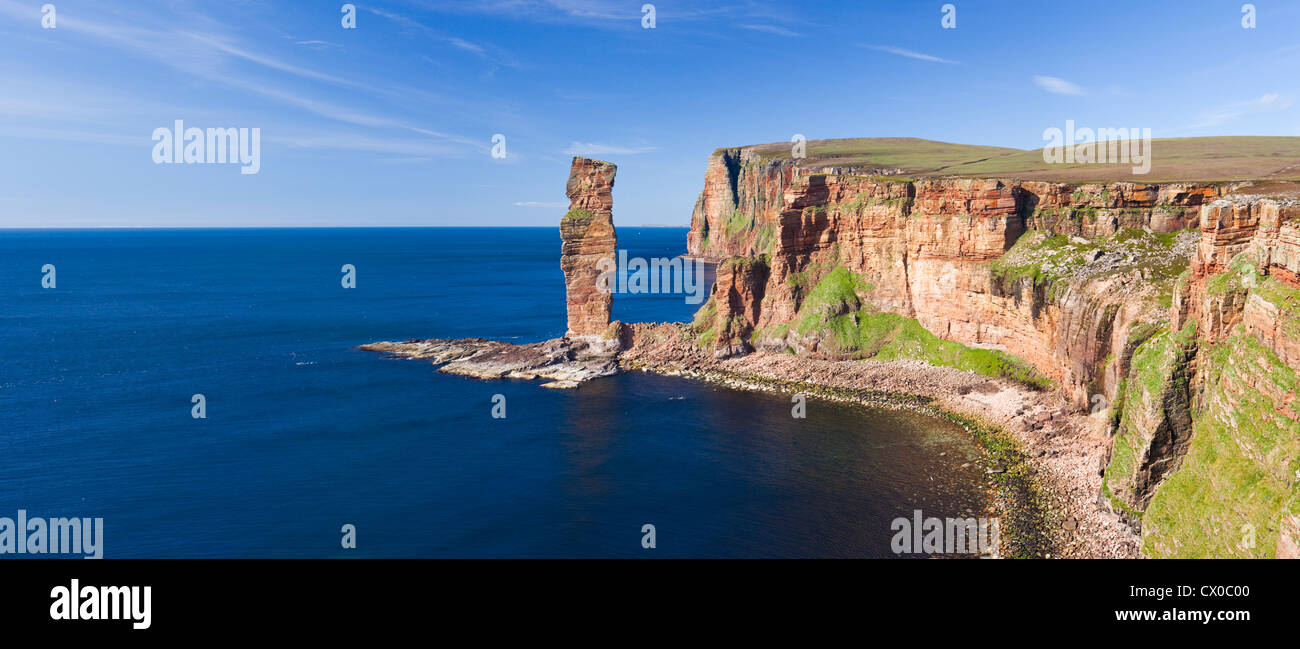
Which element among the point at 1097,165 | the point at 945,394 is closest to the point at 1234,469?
the point at 945,394

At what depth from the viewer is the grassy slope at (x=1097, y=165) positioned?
86.2 metres

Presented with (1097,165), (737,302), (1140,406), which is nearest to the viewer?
(1140,406)

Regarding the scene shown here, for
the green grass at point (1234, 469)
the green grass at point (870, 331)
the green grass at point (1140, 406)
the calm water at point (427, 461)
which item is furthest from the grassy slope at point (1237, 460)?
the green grass at point (870, 331)

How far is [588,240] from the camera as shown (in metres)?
→ 93.0

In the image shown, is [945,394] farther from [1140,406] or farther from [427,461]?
[427,461]

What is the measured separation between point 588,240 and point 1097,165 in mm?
79866

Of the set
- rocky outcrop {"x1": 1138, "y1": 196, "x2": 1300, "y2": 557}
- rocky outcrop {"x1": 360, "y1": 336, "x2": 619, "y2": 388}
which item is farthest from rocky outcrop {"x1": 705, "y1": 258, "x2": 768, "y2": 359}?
rocky outcrop {"x1": 1138, "y1": 196, "x2": 1300, "y2": 557}

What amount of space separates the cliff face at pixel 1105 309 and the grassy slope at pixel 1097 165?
19108 millimetres

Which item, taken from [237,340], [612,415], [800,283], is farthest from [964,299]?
[237,340]

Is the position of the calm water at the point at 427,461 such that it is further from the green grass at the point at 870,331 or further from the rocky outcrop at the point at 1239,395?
the rocky outcrop at the point at 1239,395

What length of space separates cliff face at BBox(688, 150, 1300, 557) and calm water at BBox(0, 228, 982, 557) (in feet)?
41.1

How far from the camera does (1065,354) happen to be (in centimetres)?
5841
